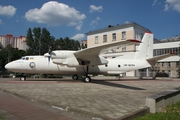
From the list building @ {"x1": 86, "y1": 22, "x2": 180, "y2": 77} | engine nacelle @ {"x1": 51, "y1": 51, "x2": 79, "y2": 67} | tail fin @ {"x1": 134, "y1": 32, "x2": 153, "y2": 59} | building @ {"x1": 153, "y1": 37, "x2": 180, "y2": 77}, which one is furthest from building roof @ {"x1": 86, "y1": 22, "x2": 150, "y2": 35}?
engine nacelle @ {"x1": 51, "y1": 51, "x2": 79, "y2": 67}

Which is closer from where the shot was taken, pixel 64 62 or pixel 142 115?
pixel 142 115

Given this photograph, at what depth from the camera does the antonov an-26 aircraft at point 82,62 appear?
53.5 feet

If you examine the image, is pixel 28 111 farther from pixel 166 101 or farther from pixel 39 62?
pixel 39 62

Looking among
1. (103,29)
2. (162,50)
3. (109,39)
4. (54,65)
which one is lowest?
(54,65)

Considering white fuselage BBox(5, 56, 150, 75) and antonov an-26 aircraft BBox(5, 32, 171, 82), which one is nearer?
antonov an-26 aircraft BBox(5, 32, 171, 82)

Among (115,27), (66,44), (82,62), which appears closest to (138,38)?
(115,27)

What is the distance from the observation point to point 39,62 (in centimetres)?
1786

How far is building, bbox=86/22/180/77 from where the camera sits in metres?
35.3

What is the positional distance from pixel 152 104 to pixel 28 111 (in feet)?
13.9

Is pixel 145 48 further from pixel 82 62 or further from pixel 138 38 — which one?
pixel 138 38

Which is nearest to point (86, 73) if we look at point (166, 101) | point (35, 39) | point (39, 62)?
point (39, 62)

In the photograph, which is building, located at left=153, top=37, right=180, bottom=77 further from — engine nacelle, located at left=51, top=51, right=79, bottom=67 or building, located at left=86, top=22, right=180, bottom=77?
engine nacelle, located at left=51, top=51, right=79, bottom=67

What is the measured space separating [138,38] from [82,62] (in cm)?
2740

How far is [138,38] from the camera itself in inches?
1585
